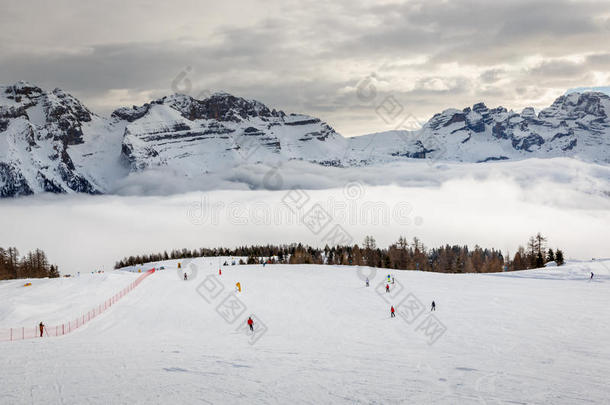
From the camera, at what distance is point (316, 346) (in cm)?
3062

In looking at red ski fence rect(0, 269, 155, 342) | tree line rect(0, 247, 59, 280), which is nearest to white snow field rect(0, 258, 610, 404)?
red ski fence rect(0, 269, 155, 342)

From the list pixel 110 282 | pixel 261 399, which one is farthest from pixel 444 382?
pixel 110 282

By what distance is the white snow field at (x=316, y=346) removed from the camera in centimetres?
2056

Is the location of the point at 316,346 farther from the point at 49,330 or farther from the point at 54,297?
the point at 54,297

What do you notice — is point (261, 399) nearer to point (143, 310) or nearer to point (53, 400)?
point (53, 400)

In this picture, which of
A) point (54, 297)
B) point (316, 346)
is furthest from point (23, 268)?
point (316, 346)

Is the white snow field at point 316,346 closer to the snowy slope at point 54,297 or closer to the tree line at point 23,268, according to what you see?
the snowy slope at point 54,297

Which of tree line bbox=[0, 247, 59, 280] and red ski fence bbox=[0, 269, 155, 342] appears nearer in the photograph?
red ski fence bbox=[0, 269, 155, 342]

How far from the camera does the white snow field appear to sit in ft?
67.5

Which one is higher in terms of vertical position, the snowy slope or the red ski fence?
the snowy slope

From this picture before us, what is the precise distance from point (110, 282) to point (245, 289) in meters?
18.1

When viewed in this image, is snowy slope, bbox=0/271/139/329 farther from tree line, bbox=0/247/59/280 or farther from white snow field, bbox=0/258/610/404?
tree line, bbox=0/247/59/280

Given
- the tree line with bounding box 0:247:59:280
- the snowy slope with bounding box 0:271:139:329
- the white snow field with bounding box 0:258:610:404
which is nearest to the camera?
the white snow field with bounding box 0:258:610:404

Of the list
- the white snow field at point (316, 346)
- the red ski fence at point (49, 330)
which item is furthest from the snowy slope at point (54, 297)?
the red ski fence at point (49, 330)
